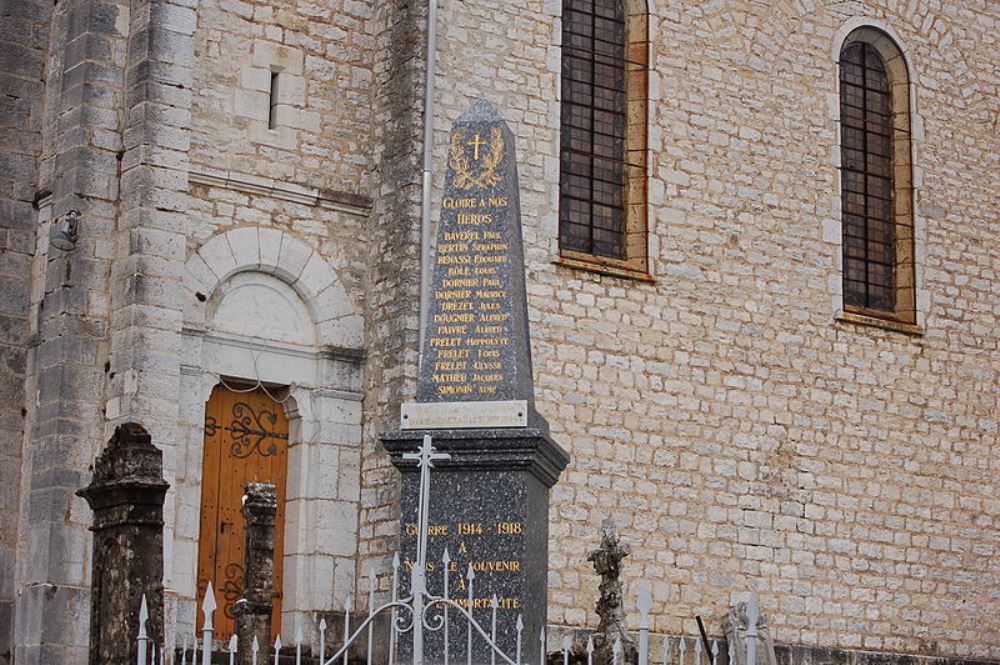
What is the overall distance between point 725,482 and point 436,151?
427 centimetres

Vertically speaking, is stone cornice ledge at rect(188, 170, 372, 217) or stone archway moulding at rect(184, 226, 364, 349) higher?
stone cornice ledge at rect(188, 170, 372, 217)

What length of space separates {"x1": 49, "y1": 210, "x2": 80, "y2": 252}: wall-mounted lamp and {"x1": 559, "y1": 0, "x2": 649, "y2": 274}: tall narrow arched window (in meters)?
4.68

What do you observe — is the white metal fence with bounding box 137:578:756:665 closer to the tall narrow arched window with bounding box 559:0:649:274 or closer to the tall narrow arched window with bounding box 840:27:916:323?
the tall narrow arched window with bounding box 559:0:649:274

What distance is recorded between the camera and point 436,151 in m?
18.1

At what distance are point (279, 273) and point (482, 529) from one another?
21.5 ft

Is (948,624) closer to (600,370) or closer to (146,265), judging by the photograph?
(600,370)

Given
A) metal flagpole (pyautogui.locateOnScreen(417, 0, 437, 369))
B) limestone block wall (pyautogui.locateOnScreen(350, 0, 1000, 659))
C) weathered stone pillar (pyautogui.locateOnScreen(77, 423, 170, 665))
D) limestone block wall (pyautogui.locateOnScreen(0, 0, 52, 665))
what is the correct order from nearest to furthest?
weathered stone pillar (pyautogui.locateOnScreen(77, 423, 170, 665)) < limestone block wall (pyautogui.locateOnScreen(0, 0, 52, 665)) < metal flagpole (pyautogui.locateOnScreen(417, 0, 437, 369)) < limestone block wall (pyautogui.locateOnScreen(350, 0, 1000, 659))

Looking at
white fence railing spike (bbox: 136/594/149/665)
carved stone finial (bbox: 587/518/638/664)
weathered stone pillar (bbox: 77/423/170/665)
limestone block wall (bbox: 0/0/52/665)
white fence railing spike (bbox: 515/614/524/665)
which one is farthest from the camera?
limestone block wall (bbox: 0/0/52/665)

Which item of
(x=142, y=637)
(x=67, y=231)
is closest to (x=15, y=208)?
(x=67, y=231)

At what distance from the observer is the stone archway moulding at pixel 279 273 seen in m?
17.4

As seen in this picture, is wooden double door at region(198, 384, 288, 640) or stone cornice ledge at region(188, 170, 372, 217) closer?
wooden double door at region(198, 384, 288, 640)

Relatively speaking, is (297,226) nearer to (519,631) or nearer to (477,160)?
(477,160)

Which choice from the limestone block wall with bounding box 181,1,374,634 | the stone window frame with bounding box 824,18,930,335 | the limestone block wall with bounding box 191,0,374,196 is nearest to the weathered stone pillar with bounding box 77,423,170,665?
the limestone block wall with bounding box 181,1,374,634

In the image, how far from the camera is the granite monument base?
38.7 ft
